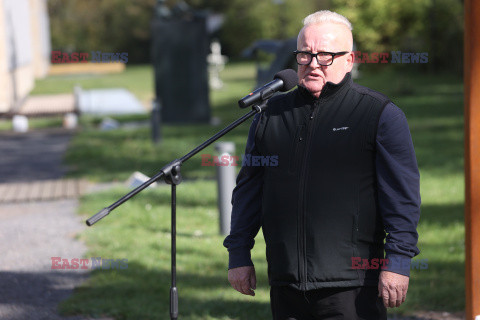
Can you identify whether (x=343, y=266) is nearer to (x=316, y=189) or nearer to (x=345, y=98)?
(x=316, y=189)

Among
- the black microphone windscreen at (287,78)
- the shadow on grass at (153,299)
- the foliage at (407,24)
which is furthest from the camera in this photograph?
the foliage at (407,24)

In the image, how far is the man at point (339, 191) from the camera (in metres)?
2.96

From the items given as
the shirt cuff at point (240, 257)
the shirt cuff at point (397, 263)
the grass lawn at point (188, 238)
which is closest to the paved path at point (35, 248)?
the grass lawn at point (188, 238)

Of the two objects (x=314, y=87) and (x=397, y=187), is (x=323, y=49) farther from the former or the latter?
(x=397, y=187)

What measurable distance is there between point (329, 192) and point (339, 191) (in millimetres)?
39

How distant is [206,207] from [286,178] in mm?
5871

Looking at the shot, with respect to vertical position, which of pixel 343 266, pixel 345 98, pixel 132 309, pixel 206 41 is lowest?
pixel 132 309

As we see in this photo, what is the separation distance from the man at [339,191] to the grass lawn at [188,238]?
2330mm

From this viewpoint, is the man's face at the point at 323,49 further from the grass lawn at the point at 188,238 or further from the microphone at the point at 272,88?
the grass lawn at the point at 188,238

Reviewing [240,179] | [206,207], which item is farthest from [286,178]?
[206,207]

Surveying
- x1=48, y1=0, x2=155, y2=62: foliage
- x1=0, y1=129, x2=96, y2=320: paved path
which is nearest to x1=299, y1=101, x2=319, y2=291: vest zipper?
x1=0, y1=129, x2=96, y2=320: paved path

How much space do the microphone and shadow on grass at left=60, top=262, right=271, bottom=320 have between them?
2.47 meters

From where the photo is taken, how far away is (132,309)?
541cm

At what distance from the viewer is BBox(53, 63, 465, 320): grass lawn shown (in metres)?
5.52
